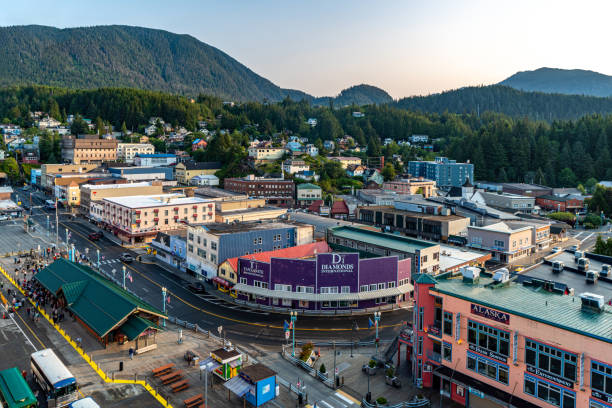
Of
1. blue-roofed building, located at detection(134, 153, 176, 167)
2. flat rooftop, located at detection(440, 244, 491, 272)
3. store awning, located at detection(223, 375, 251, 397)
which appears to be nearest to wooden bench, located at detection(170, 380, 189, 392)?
store awning, located at detection(223, 375, 251, 397)

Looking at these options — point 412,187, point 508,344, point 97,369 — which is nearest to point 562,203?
point 412,187

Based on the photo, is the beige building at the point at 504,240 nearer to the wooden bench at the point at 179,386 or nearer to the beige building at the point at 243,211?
the beige building at the point at 243,211

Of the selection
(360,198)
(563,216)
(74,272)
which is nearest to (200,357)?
(74,272)

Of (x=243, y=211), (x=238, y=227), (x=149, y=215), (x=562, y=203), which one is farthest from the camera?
(x=562, y=203)

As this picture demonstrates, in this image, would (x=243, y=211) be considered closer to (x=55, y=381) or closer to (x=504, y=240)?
(x=504, y=240)

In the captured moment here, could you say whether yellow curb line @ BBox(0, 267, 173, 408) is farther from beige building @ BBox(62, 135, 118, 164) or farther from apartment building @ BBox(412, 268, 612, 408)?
beige building @ BBox(62, 135, 118, 164)

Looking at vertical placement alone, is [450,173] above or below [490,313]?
above

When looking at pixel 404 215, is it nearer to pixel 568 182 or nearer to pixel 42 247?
pixel 42 247

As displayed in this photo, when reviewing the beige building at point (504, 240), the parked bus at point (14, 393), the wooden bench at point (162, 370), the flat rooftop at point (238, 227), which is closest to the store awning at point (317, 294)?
the flat rooftop at point (238, 227)
